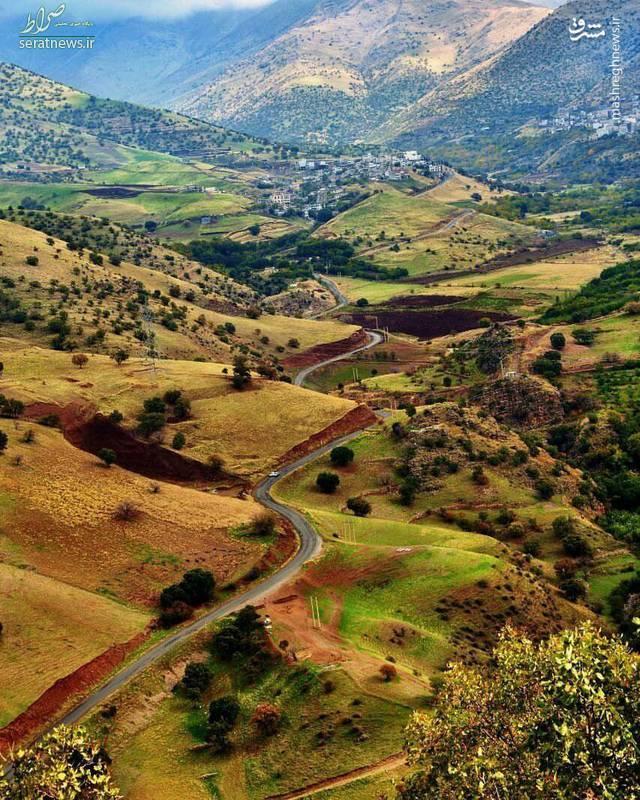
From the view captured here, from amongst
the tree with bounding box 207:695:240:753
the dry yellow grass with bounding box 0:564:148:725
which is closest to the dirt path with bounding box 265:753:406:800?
the tree with bounding box 207:695:240:753

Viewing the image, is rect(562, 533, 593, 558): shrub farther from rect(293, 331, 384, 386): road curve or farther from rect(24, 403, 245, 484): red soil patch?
rect(293, 331, 384, 386): road curve

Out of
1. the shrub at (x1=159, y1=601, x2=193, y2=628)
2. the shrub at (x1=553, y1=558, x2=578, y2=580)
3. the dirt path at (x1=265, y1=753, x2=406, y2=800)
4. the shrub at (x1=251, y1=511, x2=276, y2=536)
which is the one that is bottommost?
the shrub at (x1=553, y1=558, x2=578, y2=580)

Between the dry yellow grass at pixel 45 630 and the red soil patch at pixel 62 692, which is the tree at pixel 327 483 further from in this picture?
the red soil patch at pixel 62 692

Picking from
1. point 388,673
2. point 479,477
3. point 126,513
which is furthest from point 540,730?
point 479,477

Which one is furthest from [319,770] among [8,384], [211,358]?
[211,358]

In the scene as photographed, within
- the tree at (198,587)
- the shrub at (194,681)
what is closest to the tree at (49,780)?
the shrub at (194,681)

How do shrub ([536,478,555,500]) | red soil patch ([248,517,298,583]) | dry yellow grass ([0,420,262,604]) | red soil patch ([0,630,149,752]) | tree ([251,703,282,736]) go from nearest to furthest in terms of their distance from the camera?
red soil patch ([0,630,149,752]) < tree ([251,703,282,736]) < dry yellow grass ([0,420,262,604]) < red soil patch ([248,517,298,583]) < shrub ([536,478,555,500])
